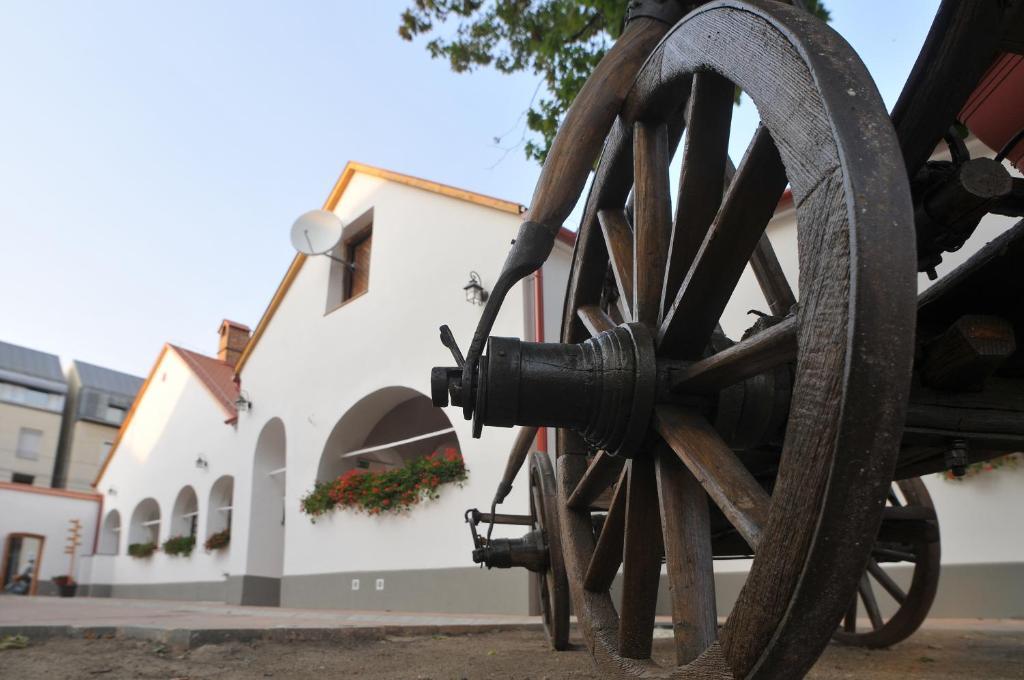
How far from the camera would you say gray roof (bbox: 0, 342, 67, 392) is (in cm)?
3328

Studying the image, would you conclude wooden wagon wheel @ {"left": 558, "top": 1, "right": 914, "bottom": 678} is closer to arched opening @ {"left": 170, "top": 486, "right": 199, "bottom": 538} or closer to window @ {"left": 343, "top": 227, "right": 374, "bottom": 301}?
window @ {"left": 343, "top": 227, "right": 374, "bottom": 301}

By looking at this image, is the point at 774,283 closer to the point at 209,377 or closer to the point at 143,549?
the point at 209,377

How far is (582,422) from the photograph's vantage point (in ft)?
4.25

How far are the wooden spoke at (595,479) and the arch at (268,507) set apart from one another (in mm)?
9603

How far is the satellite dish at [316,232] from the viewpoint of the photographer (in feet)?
33.8

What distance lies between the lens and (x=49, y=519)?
823 inches

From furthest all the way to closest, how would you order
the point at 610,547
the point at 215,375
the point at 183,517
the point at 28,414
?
the point at 28,414, the point at 215,375, the point at 183,517, the point at 610,547

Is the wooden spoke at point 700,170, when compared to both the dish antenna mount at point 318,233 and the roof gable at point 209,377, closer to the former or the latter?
the dish antenna mount at point 318,233

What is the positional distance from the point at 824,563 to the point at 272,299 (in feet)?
38.2

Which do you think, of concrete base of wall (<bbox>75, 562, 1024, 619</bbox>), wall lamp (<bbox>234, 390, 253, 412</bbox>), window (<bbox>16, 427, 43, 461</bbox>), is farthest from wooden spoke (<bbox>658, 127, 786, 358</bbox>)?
window (<bbox>16, 427, 43, 461</bbox>)

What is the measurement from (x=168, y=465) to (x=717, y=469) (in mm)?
15697

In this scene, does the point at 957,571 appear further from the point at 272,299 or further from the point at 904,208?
the point at 272,299

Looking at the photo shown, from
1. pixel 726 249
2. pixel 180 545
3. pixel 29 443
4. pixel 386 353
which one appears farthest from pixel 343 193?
pixel 29 443

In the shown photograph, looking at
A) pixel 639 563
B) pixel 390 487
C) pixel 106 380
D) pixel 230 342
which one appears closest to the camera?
pixel 639 563
